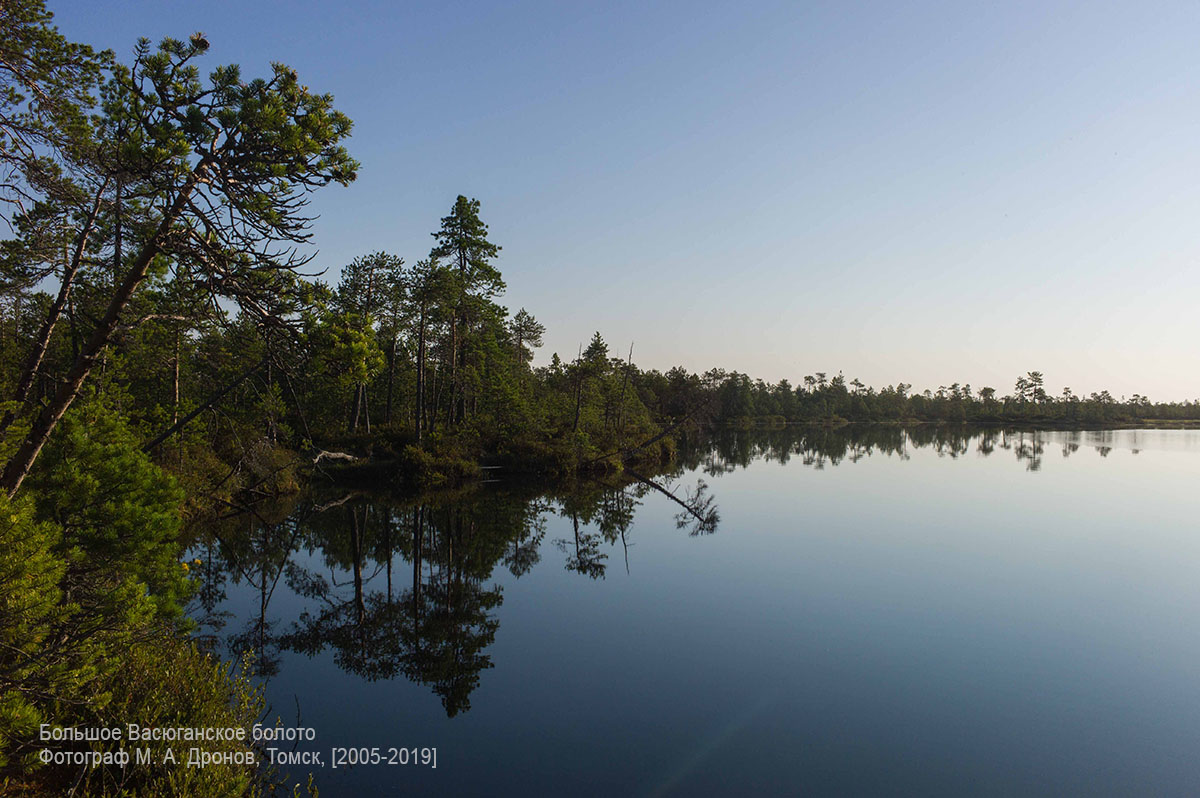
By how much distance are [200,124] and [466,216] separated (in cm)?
3766

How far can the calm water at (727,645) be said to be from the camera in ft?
29.4

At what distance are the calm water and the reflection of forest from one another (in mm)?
107

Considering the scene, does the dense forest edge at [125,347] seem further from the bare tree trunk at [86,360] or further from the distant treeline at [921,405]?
the distant treeline at [921,405]

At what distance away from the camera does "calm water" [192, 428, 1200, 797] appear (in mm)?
8969

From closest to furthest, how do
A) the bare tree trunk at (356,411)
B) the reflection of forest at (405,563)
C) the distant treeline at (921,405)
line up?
the reflection of forest at (405,563), the bare tree trunk at (356,411), the distant treeline at (921,405)

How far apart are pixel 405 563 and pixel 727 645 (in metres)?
10.7

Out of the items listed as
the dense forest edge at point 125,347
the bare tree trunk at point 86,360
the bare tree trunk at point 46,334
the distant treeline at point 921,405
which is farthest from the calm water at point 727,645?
the distant treeline at point 921,405

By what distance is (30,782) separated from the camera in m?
6.23

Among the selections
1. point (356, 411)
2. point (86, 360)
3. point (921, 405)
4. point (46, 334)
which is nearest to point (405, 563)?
point (46, 334)

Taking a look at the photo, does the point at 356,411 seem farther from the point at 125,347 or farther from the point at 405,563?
the point at 125,347

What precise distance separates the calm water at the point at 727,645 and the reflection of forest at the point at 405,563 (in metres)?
0.11

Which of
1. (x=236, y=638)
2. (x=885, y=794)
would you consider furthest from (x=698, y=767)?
(x=236, y=638)

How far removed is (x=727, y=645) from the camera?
13.2 metres

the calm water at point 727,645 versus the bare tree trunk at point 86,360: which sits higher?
the bare tree trunk at point 86,360
